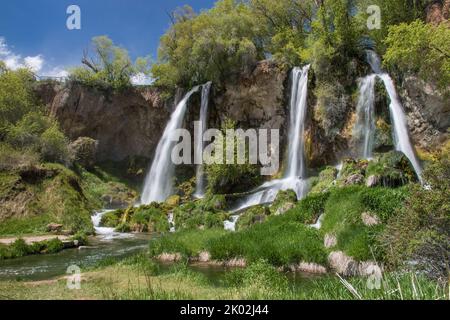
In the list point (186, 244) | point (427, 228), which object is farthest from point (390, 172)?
point (427, 228)

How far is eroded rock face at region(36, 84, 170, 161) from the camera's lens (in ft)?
186

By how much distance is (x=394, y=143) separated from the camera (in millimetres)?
34156

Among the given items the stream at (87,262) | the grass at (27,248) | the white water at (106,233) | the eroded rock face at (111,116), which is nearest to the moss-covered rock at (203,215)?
the stream at (87,262)

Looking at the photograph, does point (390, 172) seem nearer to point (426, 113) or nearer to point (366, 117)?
point (366, 117)

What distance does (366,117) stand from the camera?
36312 millimetres

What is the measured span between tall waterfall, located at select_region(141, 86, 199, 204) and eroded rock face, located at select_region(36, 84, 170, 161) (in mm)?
5014

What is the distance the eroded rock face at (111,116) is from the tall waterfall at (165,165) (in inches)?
197

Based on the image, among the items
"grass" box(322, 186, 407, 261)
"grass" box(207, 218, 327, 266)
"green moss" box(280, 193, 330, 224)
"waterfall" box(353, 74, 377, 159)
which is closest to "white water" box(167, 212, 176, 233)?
"green moss" box(280, 193, 330, 224)

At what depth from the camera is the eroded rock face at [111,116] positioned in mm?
56594

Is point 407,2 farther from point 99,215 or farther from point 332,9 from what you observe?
point 99,215

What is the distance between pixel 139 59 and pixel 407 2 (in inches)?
1457

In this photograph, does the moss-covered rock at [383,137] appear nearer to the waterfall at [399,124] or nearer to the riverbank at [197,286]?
the waterfall at [399,124]

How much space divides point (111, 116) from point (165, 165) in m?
13.1
